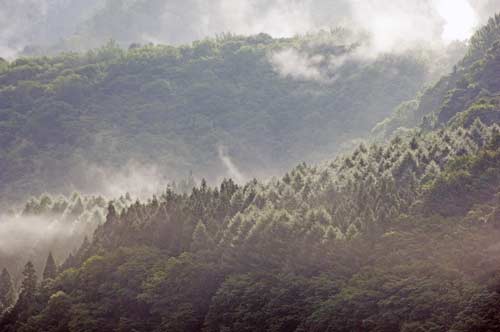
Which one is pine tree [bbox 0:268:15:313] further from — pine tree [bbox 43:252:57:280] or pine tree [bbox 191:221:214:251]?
pine tree [bbox 191:221:214:251]

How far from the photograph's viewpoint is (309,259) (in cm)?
12838

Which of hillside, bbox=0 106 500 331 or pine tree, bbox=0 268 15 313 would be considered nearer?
hillside, bbox=0 106 500 331

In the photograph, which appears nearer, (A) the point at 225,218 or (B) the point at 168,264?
(B) the point at 168,264

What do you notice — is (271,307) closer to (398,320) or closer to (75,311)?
(398,320)

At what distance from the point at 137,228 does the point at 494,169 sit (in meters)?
62.2

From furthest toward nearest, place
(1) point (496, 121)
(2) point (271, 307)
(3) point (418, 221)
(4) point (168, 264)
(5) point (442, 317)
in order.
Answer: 1. (1) point (496, 121)
2. (4) point (168, 264)
3. (3) point (418, 221)
4. (2) point (271, 307)
5. (5) point (442, 317)

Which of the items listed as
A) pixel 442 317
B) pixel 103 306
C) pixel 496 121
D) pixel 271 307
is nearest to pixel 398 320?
pixel 442 317

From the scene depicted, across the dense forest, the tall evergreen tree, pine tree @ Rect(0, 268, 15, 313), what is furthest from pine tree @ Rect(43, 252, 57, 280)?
pine tree @ Rect(0, 268, 15, 313)

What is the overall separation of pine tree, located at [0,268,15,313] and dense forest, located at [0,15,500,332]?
261 mm

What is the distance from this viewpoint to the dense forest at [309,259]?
110m

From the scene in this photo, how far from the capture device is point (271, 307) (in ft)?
397

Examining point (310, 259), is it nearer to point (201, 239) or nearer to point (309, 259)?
point (309, 259)

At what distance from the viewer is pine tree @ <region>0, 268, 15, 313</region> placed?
164 metres

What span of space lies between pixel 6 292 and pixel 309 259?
68855 millimetres
